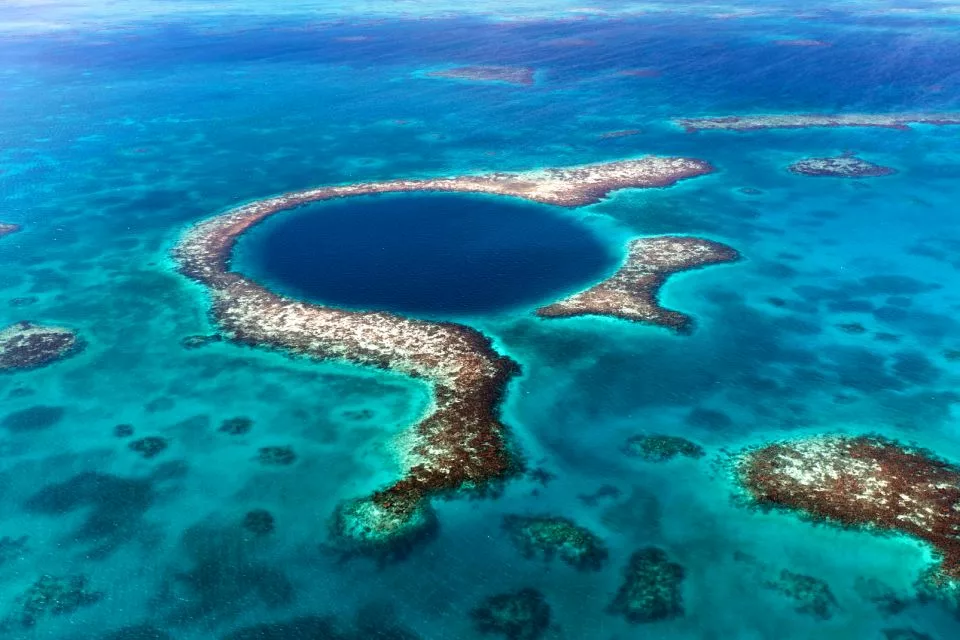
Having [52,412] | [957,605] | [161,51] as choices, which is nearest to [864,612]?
[957,605]

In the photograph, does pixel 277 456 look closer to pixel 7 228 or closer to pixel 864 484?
pixel 864 484

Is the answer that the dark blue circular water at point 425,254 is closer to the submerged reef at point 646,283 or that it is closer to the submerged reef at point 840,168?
the submerged reef at point 646,283

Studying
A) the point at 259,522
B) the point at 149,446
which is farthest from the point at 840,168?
the point at 149,446

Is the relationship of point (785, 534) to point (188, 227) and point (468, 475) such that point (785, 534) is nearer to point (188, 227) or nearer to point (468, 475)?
point (468, 475)

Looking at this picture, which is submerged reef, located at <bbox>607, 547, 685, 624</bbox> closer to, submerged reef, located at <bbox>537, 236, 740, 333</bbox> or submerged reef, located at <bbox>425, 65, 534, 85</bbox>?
submerged reef, located at <bbox>537, 236, 740, 333</bbox>

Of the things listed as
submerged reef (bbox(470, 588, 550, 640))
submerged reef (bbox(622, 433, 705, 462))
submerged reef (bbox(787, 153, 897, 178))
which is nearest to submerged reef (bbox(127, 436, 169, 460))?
submerged reef (bbox(470, 588, 550, 640))
